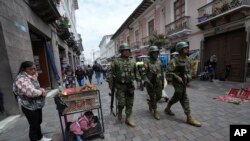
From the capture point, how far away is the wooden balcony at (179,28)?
36.9 ft

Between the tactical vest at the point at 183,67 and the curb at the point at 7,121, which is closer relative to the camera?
the tactical vest at the point at 183,67

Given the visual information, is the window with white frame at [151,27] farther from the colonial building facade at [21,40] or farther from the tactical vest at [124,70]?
the tactical vest at [124,70]

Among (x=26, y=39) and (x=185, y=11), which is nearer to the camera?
(x=26, y=39)

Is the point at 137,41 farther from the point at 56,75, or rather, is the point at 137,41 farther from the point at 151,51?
the point at 151,51

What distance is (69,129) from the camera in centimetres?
303

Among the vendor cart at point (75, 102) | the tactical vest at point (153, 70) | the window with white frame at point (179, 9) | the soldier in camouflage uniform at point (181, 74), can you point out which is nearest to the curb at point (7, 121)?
the vendor cart at point (75, 102)

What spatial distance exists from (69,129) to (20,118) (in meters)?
2.30

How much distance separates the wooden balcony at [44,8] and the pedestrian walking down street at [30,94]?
4.88 m

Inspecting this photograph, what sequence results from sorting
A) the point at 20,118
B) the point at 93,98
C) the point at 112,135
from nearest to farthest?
the point at 93,98 < the point at 112,135 < the point at 20,118

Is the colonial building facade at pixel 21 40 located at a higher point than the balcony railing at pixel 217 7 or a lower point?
lower

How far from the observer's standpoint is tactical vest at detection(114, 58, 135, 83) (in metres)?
3.47

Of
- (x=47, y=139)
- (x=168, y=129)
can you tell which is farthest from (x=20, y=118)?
(x=168, y=129)

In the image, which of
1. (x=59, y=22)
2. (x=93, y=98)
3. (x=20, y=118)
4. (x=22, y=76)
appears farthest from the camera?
(x=59, y=22)

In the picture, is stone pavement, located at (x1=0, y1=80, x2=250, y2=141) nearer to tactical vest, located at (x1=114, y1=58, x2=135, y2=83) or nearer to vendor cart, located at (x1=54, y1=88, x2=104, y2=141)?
vendor cart, located at (x1=54, y1=88, x2=104, y2=141)
